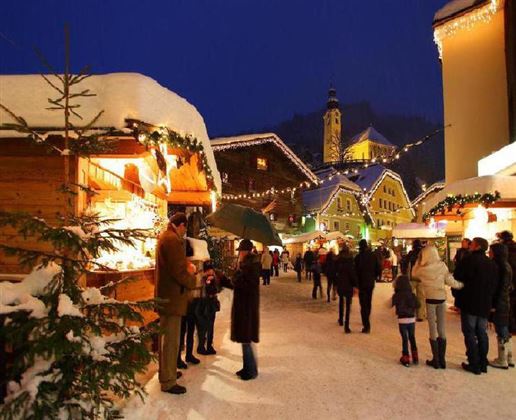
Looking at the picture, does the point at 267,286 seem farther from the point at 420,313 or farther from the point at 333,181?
the point at 333,181

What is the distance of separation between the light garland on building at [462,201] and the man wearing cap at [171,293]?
22.8 ft

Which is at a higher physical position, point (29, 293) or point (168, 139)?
point (168, 139)

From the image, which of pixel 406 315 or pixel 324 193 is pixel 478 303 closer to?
pixel 406 315

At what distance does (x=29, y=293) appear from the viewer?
3.12m

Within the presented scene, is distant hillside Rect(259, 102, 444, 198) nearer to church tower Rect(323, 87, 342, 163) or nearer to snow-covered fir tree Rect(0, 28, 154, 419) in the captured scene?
church tower Rect(323, 87, 342, 163)

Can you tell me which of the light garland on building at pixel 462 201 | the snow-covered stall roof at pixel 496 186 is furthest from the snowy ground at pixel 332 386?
the snow-covered stall roof at pixel 496 186

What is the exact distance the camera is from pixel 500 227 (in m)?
11.3

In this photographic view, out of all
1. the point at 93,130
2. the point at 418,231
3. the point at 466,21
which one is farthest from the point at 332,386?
the point at 466,21

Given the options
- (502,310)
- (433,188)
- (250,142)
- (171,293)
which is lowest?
(502,310)

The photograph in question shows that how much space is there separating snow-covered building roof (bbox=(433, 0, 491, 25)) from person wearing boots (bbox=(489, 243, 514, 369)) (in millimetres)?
13813

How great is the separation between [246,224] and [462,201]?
5.74 m

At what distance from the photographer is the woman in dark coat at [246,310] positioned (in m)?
5.99

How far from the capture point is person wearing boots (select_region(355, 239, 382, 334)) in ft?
30.7

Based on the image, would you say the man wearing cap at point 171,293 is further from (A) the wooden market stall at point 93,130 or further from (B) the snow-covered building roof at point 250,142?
(B) the snow-covered building roof at point 250,142
